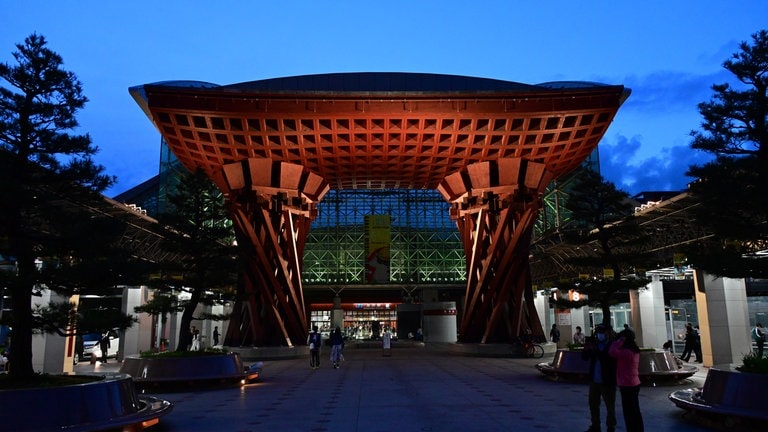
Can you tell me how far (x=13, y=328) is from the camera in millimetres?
7805

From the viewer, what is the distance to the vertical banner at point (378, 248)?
3828 cm

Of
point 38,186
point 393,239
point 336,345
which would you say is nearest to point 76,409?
point 38,186

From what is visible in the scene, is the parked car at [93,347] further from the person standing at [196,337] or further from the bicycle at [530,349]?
the bicycle at [530,349]

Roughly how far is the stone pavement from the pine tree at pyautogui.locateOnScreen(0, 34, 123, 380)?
2273mm

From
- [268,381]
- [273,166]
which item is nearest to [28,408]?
[268,381]

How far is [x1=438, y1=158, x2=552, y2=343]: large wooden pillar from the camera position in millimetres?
24031

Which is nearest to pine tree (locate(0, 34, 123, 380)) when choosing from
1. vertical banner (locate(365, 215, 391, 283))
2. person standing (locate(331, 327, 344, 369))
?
person standing (locate(331, 327, 344, 369))

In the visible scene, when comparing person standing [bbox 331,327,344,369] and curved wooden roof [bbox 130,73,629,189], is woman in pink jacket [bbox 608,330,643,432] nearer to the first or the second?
person standing [bbox 331,327,344,369]

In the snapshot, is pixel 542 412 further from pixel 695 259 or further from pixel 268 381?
pixel 268 381

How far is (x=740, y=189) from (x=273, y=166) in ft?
60.9

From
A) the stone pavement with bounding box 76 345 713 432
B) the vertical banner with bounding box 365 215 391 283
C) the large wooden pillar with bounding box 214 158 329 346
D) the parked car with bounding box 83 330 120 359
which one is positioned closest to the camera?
the stone pavement with bounding box 76 345 713 432

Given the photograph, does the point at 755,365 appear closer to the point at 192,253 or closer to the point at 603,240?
the point at 603,240

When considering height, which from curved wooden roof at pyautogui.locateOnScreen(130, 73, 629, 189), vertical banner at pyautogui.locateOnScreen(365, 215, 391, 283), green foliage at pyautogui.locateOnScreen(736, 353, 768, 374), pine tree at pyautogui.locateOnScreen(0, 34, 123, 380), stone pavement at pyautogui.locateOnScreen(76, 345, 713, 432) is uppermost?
curved wooden roof at pyautogui.locateOnScreen(130, 73, 629, 189)

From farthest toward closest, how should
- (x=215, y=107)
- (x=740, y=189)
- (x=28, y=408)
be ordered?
(x=215, y=107), (x=740, y=189), (x=28, y=408)
